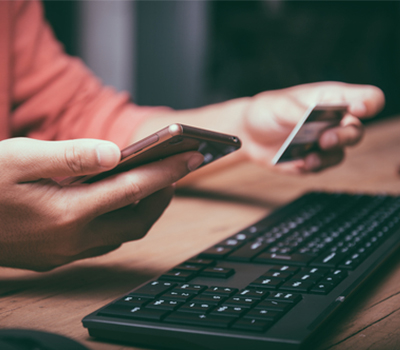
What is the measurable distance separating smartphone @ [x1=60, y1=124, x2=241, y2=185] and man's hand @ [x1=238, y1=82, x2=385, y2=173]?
0.37 metres

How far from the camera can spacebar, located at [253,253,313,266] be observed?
43 centimetres

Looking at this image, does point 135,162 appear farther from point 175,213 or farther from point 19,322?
point 175,213

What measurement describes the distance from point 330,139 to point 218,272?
42 cm

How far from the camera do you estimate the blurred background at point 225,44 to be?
8.86 ft

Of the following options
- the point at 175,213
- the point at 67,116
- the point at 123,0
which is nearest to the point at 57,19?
the point at 123,0

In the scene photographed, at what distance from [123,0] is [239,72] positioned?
0.83 metres

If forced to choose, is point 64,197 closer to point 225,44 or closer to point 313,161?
point 313,161

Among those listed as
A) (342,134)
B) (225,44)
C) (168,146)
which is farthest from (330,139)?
(225,44)

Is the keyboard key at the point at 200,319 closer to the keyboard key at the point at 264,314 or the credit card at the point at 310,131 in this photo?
the keyboard key at the point at 264,314

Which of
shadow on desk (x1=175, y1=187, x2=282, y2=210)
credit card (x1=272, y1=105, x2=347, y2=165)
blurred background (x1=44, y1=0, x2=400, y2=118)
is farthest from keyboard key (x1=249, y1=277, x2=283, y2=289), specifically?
blurred background (x1=44, y1=0, x2=400, y2=118)

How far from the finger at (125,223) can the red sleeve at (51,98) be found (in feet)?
1.41

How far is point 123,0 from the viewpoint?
2.88 meters

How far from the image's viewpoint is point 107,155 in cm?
36

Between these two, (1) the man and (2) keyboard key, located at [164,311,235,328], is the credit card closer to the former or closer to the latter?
(1) the man
